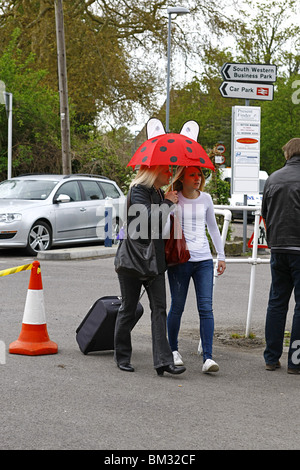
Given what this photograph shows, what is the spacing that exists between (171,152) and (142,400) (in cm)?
186

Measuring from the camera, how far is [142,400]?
518cm

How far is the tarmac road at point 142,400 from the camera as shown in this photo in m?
4.31

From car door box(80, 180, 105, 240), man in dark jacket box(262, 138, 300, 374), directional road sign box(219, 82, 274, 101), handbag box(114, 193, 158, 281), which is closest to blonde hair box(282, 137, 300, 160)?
man in dark jacket box(262, 138, 300, 374)

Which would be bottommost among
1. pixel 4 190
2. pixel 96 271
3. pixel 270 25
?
pixel 96 271

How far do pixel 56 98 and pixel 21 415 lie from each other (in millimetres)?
20051

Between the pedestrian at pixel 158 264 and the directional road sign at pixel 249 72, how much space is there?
264 inches

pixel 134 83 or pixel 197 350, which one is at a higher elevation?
pixel 134 83

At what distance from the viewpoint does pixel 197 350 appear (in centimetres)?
701

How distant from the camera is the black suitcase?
6.45 meters

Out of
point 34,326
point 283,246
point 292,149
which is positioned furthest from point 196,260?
point 34,326

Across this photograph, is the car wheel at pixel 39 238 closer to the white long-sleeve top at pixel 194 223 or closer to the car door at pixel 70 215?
the car door at pixel 70 215

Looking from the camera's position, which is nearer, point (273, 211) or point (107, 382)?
point (107, 382)
